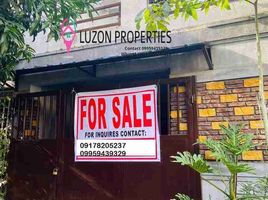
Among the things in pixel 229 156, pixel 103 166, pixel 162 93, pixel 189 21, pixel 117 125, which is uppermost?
pixel 189 21

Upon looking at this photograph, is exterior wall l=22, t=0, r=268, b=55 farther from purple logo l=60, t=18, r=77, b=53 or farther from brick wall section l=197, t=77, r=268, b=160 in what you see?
brick wall section l=197, t=77, r=268, b=160

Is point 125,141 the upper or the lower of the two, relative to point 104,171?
upper

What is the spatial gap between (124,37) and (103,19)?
0.88 m

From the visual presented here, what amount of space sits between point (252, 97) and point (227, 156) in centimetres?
145

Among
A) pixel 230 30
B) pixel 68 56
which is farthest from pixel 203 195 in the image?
pixel 68 56

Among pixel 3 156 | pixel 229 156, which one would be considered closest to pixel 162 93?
pixel 229 156

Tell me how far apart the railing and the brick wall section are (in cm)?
225

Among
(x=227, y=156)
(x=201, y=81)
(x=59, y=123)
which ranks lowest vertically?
(x=227, y=156)

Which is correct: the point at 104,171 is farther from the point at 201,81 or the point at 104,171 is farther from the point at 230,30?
the point at 230,30

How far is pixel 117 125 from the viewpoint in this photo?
4598mm

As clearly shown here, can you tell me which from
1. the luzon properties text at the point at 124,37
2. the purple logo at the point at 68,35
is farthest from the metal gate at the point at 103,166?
the purple logo at the point at 68,35

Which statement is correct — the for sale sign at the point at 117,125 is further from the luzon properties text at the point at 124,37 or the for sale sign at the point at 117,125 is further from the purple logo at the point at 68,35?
the purple logo at the point at 68,35

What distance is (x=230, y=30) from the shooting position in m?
4.25

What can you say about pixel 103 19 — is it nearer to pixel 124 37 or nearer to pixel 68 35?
pixel 68 35
